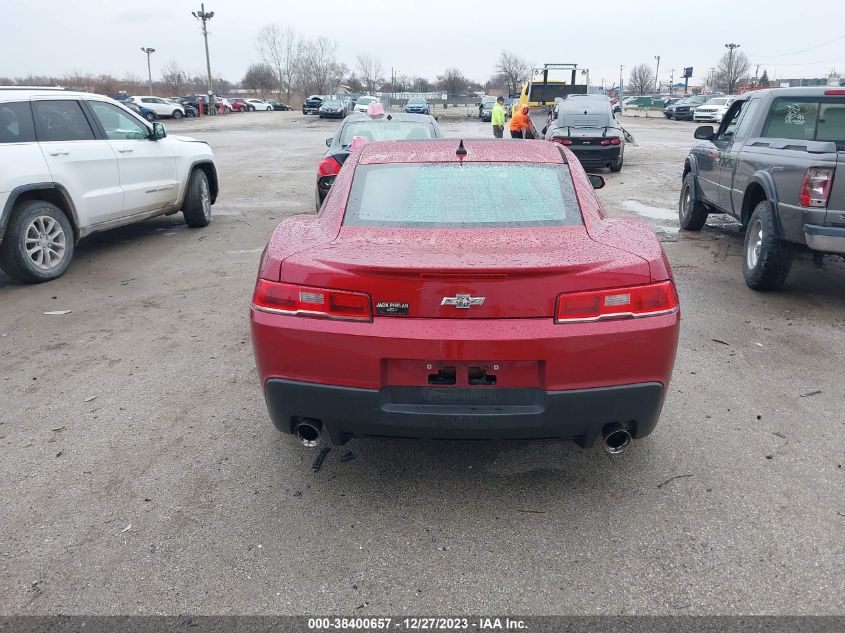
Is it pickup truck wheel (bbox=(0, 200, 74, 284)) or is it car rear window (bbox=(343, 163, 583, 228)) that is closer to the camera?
car rear window (bbox=(343, 163, 583, 228))

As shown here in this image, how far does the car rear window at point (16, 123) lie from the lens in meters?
6.52

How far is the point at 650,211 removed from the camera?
10906 mm

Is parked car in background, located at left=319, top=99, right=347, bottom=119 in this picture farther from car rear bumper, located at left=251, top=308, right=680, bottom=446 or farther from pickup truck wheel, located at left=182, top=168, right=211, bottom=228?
car rear bumper, located at left=251, top=308, right=680, bottom=446

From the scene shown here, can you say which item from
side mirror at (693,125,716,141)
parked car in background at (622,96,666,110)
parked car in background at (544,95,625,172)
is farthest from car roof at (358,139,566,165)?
parked car in background at (622,96,666,110)

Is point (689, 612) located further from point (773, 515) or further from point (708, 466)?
point (708, 466)

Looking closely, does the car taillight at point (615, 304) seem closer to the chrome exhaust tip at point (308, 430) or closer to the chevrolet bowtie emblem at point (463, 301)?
the chevrolet bowtie emblem at point (463, 301)

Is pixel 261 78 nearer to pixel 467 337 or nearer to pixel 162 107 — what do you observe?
pixel 162 107

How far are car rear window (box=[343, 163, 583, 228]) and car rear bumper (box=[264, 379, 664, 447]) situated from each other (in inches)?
34.3

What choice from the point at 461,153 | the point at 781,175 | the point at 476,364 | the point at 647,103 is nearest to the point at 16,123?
the point at 461,153

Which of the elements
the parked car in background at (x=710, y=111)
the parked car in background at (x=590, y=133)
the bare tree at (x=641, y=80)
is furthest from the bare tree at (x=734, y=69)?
the parked car in background at (x=590, y=133)

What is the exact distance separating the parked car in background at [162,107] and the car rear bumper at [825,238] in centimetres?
4394

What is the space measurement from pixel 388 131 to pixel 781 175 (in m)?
5.60

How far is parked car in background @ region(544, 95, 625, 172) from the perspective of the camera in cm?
1487

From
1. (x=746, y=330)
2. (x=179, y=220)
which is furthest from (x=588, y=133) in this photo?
(x=746, y=330)
